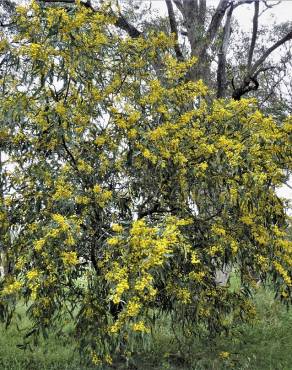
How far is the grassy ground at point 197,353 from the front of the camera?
6.45 m

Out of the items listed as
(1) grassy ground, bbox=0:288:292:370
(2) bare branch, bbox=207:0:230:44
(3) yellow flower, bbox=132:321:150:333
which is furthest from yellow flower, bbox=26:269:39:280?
(2) bare branch, bbox=207:0:230:44

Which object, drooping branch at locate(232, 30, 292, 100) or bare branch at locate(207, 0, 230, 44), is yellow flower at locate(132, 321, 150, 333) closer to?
drooping branch at locate(232, 30, 292, 100)

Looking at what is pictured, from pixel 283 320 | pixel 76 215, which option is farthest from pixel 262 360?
pixel 76 215

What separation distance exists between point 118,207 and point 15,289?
1.36m

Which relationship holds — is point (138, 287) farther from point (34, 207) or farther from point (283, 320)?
point (283, 320)

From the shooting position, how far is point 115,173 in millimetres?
5098

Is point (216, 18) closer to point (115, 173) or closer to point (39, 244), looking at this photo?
point (115, 173)

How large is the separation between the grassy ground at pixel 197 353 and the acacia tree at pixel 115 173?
4.80 ft

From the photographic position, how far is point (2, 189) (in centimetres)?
510

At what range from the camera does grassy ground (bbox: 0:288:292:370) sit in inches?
254

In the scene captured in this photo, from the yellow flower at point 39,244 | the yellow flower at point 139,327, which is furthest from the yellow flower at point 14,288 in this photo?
the yellow flower at point 139,327

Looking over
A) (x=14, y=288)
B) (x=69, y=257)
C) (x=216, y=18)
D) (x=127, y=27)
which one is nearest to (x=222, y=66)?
(x=216, y=18)

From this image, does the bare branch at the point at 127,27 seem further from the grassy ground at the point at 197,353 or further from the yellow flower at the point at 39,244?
the yellow flower at the point at 39,244

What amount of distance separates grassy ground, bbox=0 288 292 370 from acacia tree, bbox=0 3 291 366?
4.80 feet
